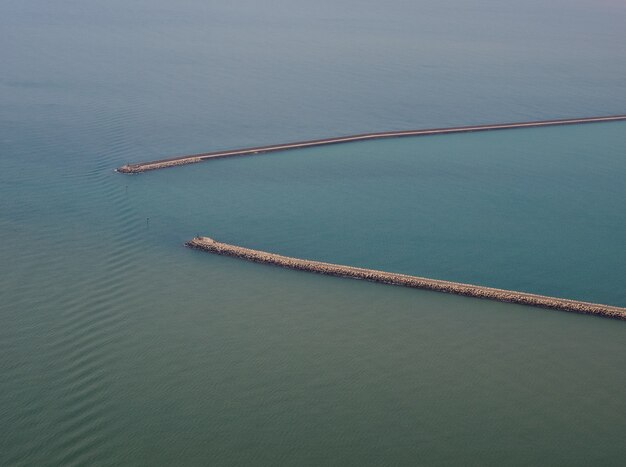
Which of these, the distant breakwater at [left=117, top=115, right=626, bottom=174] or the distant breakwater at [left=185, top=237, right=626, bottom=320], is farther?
the distant breakwater at [left=117, top=115, right=626, bottom=174]

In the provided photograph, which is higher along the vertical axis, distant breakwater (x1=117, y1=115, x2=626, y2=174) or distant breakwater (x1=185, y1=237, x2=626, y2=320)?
distant breakwater (x1=117, y1=115, x2=626, y2=174)

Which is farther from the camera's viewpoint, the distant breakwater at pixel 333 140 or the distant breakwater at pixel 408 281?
the distant breakwater at pixel 333 140

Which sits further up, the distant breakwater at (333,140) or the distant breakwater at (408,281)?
the distant breakwater at (333,140)

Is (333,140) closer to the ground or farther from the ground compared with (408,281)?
farther from the ground

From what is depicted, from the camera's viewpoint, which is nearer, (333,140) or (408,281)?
(408,281)
